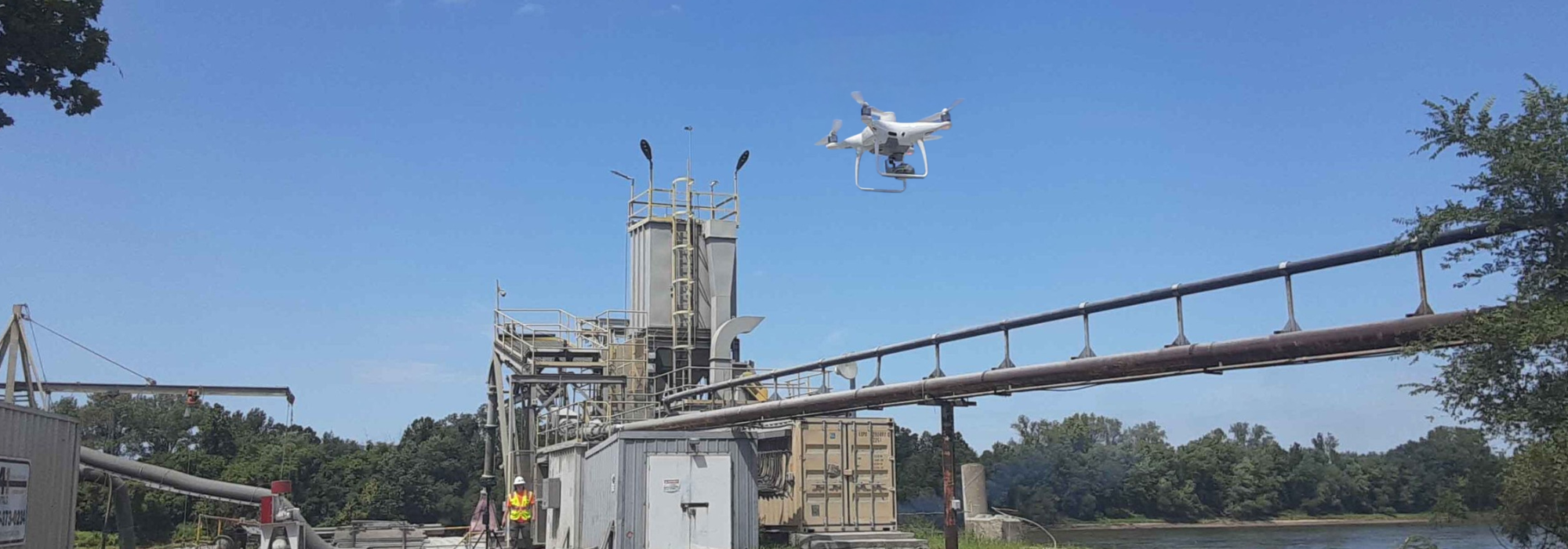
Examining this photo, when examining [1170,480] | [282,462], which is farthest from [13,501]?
[1170,480]

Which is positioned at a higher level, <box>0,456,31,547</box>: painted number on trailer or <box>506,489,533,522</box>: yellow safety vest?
<box>0,456,31,547</box>: painted number on trailer

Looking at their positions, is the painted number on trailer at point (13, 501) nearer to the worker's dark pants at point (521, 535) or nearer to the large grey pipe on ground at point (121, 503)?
the large grey pipe on ground at point (121, 503)

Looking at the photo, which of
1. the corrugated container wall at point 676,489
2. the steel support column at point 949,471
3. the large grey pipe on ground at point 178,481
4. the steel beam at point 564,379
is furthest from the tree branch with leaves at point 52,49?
the steel beam at point 564,379

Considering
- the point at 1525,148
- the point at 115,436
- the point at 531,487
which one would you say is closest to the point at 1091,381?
the point at 1525,148

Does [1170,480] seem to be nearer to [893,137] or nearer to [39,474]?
[893,137]

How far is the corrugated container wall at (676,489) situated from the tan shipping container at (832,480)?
4.18 m

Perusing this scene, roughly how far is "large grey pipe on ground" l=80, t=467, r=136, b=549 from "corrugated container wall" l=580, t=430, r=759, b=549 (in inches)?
310

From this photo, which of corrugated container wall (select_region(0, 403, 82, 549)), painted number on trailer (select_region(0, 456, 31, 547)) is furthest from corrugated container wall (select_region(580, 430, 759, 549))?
painted number on trailer (select_region(0, 456, 31, 547))

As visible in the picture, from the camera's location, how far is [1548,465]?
8922mm

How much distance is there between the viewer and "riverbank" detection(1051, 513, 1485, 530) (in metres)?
55.4

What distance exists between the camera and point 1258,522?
208 ft

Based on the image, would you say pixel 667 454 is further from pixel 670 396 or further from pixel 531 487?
pixel 531 487

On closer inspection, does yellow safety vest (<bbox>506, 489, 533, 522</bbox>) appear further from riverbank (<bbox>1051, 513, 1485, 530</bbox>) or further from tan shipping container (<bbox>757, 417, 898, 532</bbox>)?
riverbank (<bbox>1051, 513, 1485, 530</bbox>)

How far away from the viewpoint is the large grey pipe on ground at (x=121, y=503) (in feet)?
66.6
